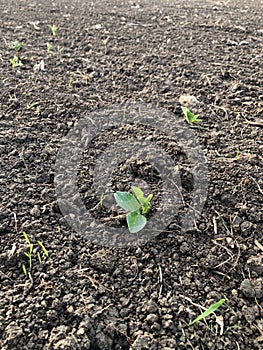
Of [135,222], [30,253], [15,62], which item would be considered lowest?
[30,253]

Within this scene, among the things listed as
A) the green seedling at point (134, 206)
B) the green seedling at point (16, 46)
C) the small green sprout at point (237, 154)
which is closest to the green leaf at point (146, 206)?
the green seedling at point (134, 206)

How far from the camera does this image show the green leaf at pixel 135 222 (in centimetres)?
157

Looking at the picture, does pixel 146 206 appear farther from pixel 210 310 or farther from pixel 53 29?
pixel 53 29

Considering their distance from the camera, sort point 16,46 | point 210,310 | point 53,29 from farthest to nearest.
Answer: point 53,29 < point 16,46 < point 210,310

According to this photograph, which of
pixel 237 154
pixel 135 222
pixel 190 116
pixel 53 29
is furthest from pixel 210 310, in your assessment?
pixel 53 29

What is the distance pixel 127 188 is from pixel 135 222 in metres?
0.27

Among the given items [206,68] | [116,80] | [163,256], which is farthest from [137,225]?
[206,68]

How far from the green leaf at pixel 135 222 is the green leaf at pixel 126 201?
0.09 feet

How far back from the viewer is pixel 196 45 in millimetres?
2947

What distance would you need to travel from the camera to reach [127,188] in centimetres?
182

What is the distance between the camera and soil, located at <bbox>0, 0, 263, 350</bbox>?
1.38m

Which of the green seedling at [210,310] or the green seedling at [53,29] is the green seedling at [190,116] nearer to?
the green seedling at [210,310]

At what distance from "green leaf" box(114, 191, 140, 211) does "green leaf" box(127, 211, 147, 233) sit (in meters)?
0.03

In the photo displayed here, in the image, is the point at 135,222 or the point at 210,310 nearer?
the point at 210,310
